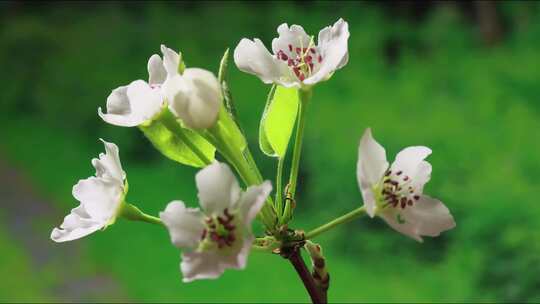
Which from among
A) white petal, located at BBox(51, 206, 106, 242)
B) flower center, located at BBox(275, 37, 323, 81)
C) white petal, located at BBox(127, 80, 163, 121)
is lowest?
white petal, located at BBox(51, 206, 106, 242)

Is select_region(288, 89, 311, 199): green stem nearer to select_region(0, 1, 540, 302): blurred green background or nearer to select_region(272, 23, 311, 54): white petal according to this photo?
select_region(272, 23, 311, 54): white petal

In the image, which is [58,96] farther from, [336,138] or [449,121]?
[449,121]

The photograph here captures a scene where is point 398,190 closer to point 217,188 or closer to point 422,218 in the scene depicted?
point 422,218

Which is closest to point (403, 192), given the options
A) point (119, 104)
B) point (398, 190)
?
point (398, 190)

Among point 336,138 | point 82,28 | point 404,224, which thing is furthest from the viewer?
point 82,28

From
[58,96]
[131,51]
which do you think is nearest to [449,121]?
[131,51]

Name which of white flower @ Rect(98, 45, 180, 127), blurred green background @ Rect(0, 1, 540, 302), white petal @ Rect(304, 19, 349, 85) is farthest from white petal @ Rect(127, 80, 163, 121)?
blurred green background @ Rect(0, 1, 540, 302)

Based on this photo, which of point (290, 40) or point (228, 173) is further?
point (290, 40)

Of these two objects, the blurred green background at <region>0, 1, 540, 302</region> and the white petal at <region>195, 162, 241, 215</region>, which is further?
the blurred green background at <region>0, 1, 540, 302</region>
